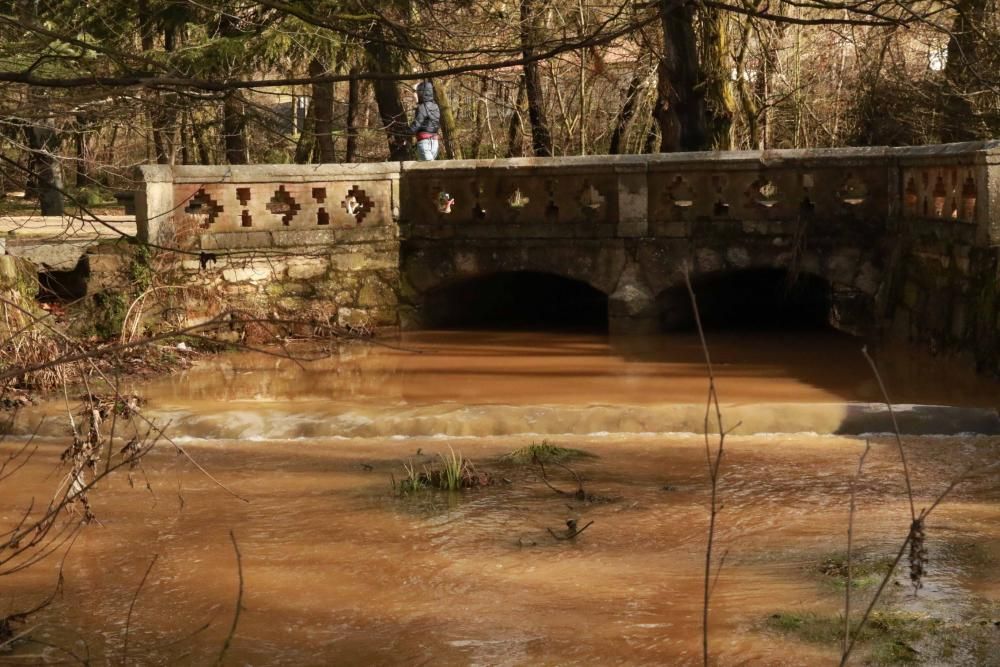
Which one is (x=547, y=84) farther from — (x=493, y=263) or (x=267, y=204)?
(x=267, y=204)

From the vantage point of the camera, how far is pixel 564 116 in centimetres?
1967

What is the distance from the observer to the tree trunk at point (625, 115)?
61.0 ft

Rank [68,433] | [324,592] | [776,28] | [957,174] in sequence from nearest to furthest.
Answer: [324,592], [68,433], [957,174], [776,28]

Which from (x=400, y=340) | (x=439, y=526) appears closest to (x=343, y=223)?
(x=400, y=340)

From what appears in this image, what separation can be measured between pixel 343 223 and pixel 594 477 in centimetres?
609

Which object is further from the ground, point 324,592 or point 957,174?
point 957,174

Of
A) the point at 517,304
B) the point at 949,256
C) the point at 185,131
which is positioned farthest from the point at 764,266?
the point at 185,131

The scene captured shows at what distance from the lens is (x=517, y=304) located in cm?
1598

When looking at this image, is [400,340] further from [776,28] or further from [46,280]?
[776,28]

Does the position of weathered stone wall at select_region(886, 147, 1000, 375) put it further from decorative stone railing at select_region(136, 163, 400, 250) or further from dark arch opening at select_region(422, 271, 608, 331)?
decorative stone railing at select_region(136, 163, 400, 250)

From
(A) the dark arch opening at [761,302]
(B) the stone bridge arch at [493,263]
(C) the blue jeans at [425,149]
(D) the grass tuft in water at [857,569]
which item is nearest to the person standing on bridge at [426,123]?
(C) the blue jeans at [425,149]

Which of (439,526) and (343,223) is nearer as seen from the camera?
(439,526)

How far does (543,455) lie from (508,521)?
1351 mm

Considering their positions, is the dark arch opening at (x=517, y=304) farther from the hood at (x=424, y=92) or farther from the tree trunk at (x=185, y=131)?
the tree trunk at (x=185, y=131)
